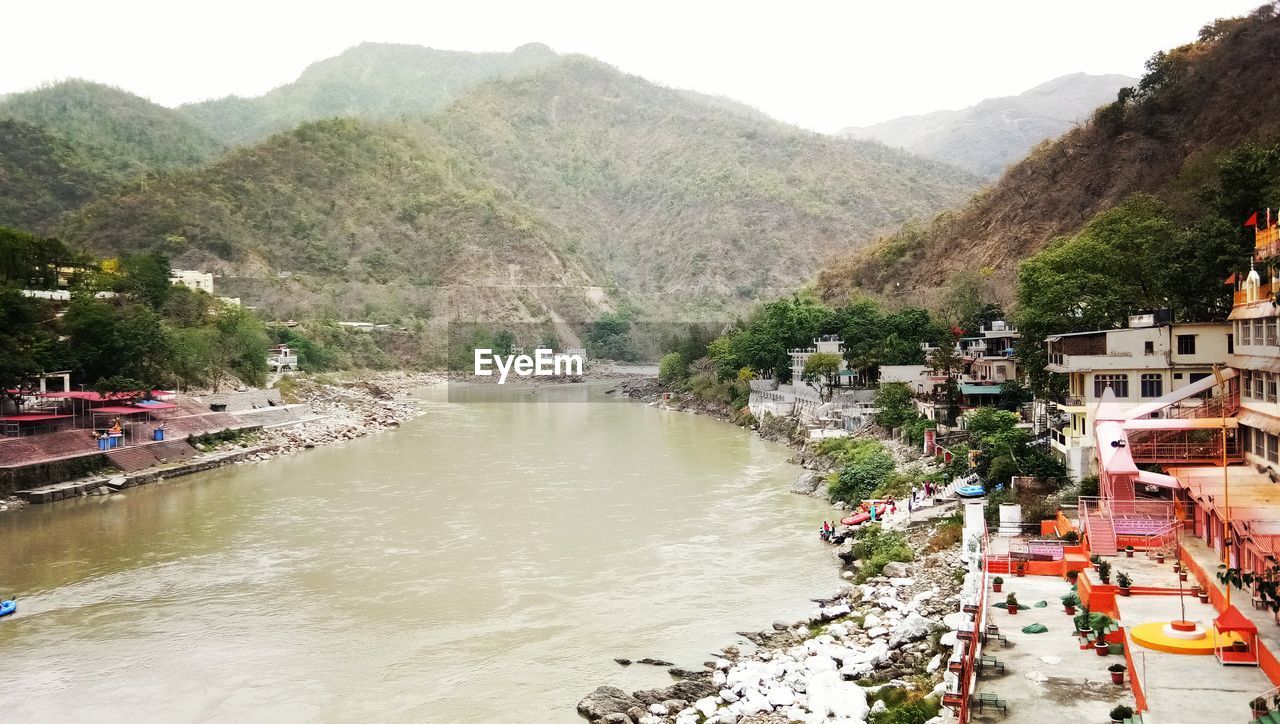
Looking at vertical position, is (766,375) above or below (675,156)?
below

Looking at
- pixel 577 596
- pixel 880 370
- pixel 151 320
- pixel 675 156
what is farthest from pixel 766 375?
pixel 675 156

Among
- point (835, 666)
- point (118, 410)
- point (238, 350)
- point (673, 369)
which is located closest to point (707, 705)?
point (835, 666)

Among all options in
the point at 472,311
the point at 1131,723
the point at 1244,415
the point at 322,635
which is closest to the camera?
the point at 1131,723

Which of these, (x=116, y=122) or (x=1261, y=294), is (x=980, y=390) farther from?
(x=116, y=122)

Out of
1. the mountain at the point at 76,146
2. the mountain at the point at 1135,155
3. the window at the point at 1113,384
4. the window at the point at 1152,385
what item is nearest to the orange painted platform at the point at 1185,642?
the window at the point at 1152,385

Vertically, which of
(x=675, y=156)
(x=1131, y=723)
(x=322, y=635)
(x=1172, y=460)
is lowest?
(x=322, y=635)

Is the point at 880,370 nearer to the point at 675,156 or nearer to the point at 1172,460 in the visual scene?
the point at 1172,460

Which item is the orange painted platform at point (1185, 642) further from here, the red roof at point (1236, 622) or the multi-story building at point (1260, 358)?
the multi-story building at point (1260, 358)

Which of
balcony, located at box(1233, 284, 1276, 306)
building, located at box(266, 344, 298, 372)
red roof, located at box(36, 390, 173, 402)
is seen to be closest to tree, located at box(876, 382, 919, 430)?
balcony, located at box(1233, 284, 1276, 306)
